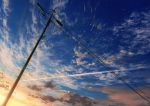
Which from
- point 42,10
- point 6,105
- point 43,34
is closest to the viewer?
point 6,105

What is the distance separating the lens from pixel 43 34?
18203 millimetres

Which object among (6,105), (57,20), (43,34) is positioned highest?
(57,20)

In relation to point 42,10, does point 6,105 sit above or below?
below

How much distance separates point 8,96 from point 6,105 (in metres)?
0.56

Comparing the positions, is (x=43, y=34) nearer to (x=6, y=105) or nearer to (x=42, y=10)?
(x=42, y=10)

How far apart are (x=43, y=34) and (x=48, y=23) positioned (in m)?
0.87

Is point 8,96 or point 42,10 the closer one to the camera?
point 8,96

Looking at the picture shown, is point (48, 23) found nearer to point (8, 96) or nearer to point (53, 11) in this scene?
point (53, 11)

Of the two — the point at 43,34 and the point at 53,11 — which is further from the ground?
the point at 53,11

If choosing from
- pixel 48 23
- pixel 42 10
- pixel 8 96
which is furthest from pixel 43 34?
pixel 8 96

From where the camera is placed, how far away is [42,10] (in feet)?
63.6

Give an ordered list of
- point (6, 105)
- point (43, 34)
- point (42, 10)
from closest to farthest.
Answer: point (6, 105), point (43, 34), point (42, 10)

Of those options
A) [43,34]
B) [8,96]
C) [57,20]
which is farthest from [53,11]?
[8,96]

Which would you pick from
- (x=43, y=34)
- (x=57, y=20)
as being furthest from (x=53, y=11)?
(x=43, y=34)
